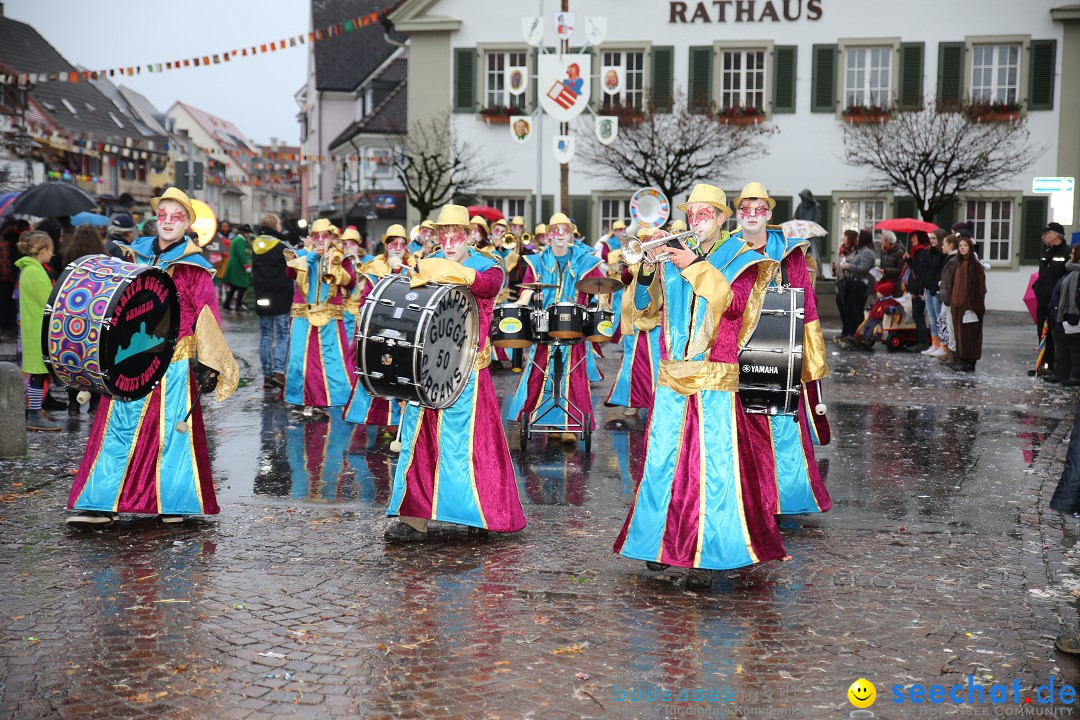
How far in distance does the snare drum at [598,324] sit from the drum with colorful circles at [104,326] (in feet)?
13.4

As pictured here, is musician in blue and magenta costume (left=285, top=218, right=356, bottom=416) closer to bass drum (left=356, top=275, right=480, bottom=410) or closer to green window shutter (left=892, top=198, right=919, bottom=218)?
bass drum (left=356, top=275, right=480, bottom=410)

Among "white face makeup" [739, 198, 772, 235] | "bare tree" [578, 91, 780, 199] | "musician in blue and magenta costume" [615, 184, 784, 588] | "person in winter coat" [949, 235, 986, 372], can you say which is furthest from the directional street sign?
"musician in blue and magenta costume" [615, 184, 784, 588]

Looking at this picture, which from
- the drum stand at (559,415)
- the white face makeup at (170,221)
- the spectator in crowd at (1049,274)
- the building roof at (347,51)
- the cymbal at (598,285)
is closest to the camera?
the white face makeup at (170,221)

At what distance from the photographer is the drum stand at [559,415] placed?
10.3 metres

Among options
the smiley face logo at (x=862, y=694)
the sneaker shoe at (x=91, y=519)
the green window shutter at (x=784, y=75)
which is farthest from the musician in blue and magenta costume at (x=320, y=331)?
the green window shutter at (x=784, y=75)

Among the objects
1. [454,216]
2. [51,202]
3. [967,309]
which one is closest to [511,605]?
[454,216]

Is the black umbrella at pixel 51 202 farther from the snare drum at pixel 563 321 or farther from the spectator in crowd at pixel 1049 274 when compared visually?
the spectator in crowd at pixel 1049 274

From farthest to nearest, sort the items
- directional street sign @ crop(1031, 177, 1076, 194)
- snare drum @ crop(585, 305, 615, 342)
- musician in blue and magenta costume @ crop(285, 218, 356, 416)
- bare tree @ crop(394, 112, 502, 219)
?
1. bare tree @ crop(394, 112, 502, 219)
2. directional street sign @ crop(1031, 177, 1076, 194)
3. musician in blue and magenta costume @ crop(285, 218, 356, 416)
4. snare drum @ crop(585, 305, 615, 342)

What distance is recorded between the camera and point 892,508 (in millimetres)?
8164

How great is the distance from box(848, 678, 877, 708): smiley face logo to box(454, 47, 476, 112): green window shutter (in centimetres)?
2795

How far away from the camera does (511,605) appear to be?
5867mm

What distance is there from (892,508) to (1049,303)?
8559 mm

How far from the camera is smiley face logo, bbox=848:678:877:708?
466cm

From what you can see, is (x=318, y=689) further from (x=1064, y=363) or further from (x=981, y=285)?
→ (x=981, y=285)
